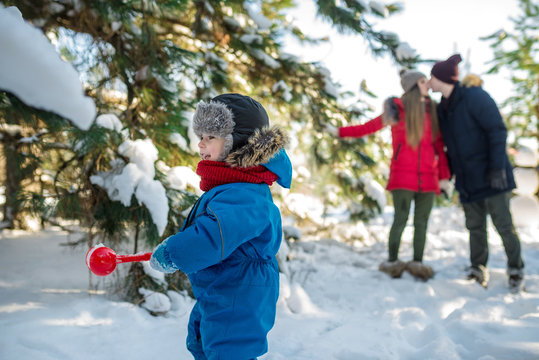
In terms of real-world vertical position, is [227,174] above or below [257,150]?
below

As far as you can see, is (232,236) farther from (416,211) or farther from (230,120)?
(416,211)

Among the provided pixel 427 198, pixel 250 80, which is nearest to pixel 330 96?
pixel 250 80

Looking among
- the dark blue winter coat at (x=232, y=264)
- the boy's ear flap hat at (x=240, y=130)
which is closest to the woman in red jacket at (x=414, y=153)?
the boy's ear flap hat at (x=240, y=130)

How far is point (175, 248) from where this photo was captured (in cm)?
125

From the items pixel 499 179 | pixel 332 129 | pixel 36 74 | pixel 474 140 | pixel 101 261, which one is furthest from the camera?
pixel 332 129

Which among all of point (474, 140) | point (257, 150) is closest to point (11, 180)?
point (257, 150)

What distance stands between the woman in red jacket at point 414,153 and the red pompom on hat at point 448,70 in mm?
139

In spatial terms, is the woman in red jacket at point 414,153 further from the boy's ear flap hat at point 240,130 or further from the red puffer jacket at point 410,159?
the boy's ear flap hat at point 240,130

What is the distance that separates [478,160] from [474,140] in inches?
8.1

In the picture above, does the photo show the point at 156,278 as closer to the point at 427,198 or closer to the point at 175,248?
the point at 175,248

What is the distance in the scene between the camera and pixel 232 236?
4.20 ft

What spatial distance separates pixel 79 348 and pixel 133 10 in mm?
2397

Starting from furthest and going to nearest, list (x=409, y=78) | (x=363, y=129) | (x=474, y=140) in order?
(x=363, y=129) < (x=409, y=78) < (x=474, y=140)

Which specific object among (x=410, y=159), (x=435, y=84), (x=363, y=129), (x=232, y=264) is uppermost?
(x=435, y=84)
